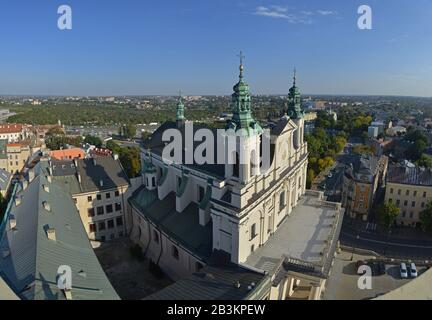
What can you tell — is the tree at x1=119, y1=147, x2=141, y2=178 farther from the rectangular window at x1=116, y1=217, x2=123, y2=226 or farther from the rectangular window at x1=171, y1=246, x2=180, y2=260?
the rectangular window at x1=171, y1=246, x2=180, y2=260

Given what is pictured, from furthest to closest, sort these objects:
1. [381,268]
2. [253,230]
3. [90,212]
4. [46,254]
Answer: [90,212]
[381,268]
[253,230]
[46,254]

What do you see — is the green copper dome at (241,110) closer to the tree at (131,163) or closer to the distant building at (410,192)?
the distant building at (410,192)

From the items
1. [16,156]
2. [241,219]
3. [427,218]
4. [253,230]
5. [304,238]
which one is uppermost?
[241,219]

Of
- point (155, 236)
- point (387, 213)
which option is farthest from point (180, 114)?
point (387, 213)

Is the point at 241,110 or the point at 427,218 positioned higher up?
the point at 241,110

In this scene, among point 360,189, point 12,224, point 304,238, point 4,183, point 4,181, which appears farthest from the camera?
point 4,181

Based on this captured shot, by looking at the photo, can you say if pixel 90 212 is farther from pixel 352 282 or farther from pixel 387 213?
pixel 387 213

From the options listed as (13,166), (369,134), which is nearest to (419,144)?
(369,134)

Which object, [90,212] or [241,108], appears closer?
[241,108]
